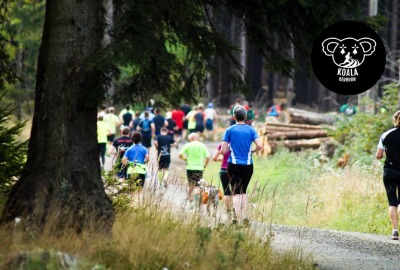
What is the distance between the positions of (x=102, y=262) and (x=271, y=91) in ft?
180

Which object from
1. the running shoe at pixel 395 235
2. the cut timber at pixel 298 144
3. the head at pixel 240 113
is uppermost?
the head at pixel 240 113

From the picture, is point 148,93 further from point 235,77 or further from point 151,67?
point 235,77

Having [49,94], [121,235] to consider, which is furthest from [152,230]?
[49,94]

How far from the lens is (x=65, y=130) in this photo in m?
9.34

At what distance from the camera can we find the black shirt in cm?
1276

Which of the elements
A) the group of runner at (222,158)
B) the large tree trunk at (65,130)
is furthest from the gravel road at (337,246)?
the large tree trunk at (65,130)

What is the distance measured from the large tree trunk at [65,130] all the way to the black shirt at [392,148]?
16.2 feet

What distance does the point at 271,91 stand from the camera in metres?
62.3

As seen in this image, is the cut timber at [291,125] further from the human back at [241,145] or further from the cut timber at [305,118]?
the human back at [241,145]

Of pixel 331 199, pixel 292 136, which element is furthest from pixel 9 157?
pixel 292 136

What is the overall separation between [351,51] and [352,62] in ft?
0.47

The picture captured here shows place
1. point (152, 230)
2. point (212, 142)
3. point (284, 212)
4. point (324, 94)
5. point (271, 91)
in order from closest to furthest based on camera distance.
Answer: point (152, 230) → point (284, 212) → point (212, 142) → point (324, 94) → point (271, 91)

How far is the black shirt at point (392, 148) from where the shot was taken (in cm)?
1276

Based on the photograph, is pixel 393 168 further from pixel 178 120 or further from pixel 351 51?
pixel 178 120
